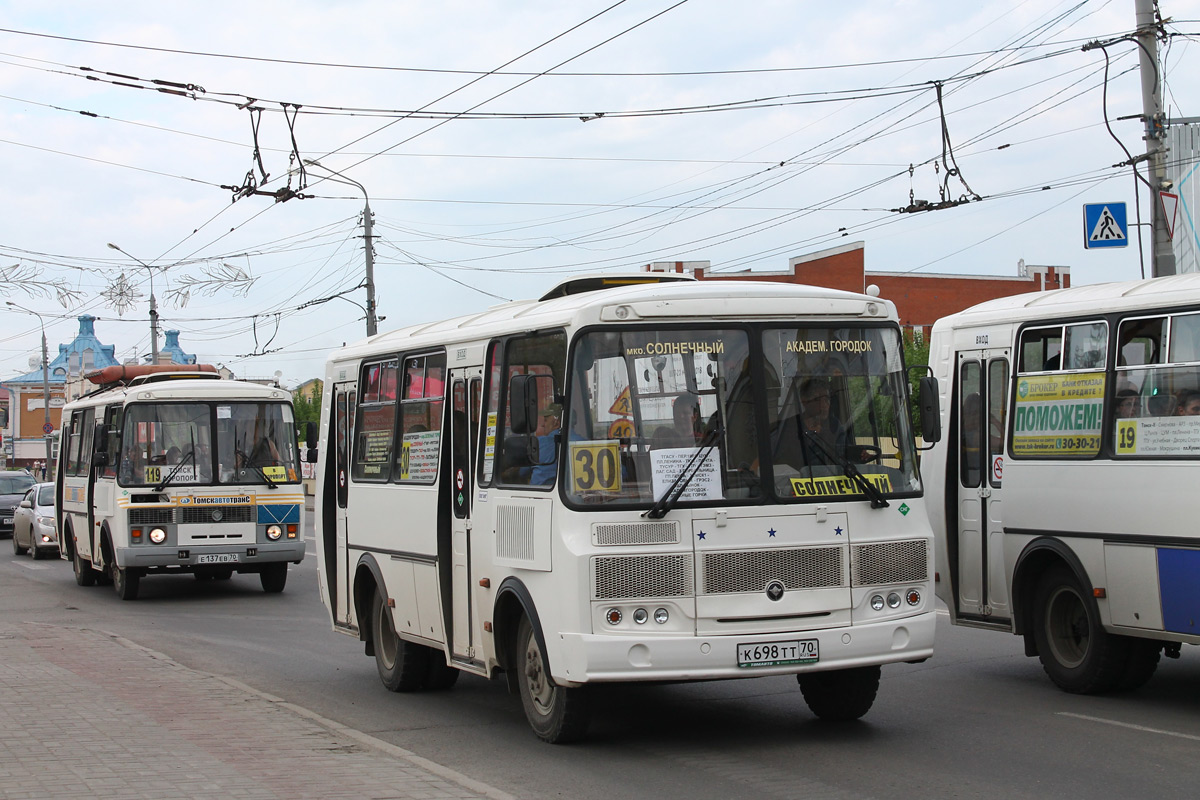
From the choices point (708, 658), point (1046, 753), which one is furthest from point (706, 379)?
point (1046, 753)

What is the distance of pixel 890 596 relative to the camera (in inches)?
337

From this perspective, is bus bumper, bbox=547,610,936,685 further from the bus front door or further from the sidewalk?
the bus front door

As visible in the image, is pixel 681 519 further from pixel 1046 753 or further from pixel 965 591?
pixel 965 591

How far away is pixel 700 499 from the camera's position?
8.20m

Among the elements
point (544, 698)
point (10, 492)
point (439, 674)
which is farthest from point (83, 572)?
point (10, 492)

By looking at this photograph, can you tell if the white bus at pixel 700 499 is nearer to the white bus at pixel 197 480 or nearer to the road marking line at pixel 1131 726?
the road marking line at pixel 1131 726

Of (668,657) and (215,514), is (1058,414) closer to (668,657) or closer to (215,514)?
(668,657)

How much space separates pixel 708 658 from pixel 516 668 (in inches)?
66.1

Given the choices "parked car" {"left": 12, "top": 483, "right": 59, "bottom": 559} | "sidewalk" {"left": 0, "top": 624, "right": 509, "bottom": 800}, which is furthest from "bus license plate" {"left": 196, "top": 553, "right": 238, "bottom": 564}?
"parked car" {"left": 12, "top": 483, "right": 59, "bottom": 559}

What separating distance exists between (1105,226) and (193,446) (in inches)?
508

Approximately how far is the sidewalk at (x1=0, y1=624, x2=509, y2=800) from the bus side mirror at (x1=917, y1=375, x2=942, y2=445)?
3779mm

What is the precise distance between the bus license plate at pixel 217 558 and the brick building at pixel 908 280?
3692cm

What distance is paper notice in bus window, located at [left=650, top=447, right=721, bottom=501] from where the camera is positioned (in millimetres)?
8180

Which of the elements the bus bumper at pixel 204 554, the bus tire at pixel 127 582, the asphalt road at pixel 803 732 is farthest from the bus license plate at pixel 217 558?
the asphalt road at pixel 803 732
